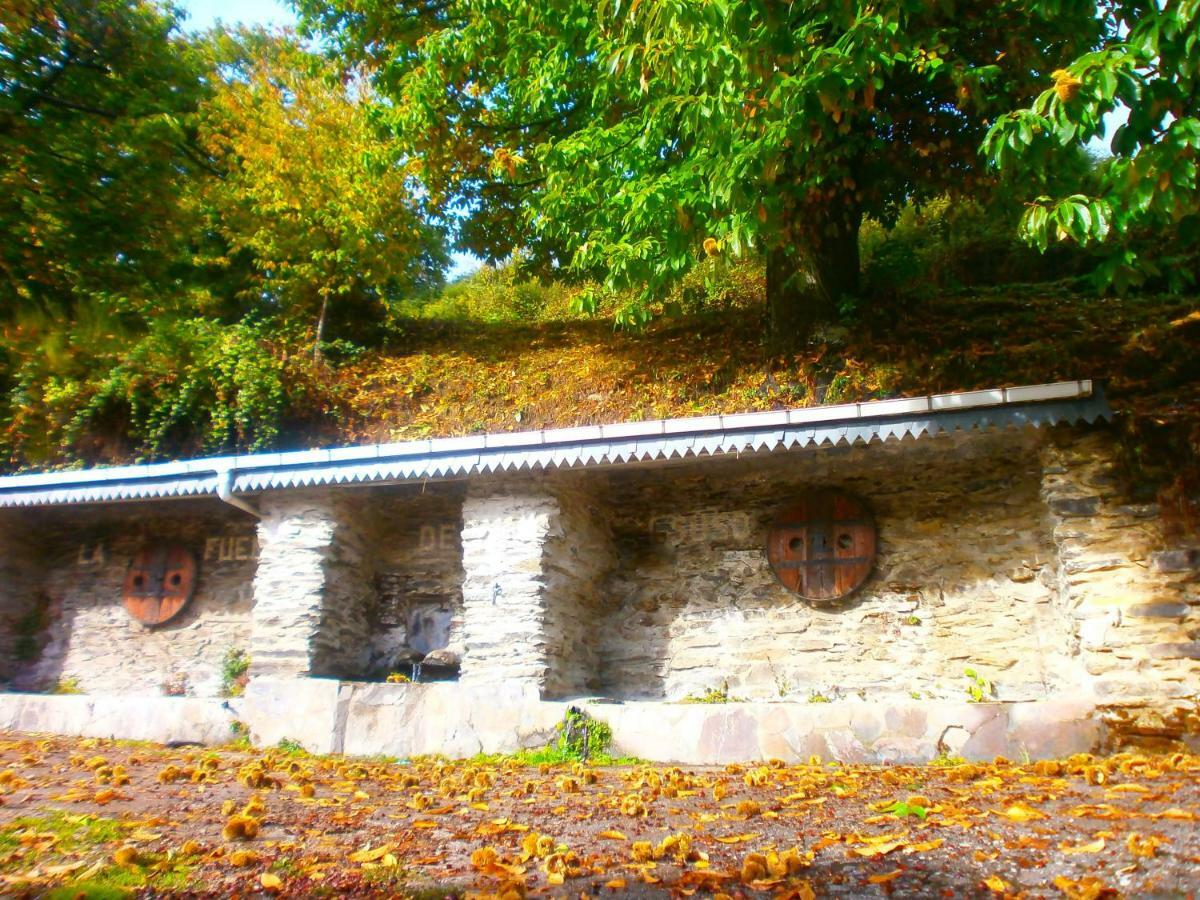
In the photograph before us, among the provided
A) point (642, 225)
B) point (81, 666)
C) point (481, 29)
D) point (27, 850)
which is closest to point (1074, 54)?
point (642, 225)

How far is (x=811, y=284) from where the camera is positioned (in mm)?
8695

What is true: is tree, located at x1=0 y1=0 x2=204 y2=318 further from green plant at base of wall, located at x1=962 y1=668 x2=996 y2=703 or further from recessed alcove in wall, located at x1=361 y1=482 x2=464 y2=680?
green plant at base of wall, located at x1=962 y1=668 x2=996 y2=703

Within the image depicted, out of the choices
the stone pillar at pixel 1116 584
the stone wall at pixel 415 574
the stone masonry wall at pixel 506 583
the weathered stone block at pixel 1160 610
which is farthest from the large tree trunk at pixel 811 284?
the weathered stone block at pixel 1160 610

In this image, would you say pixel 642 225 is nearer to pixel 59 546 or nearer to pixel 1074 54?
pixel 1074 54

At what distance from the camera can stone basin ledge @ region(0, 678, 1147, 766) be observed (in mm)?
5051

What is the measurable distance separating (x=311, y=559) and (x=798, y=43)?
5281mm

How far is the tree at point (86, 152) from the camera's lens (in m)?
3.33

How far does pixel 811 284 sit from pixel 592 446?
152 inches

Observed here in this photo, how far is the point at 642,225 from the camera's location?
22.1ft

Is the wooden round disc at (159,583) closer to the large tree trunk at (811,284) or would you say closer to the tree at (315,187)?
the tree at (315,187)

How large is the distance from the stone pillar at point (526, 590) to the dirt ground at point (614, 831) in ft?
3.97

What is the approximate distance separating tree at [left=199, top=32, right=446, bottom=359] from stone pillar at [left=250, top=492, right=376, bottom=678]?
395 centimetres

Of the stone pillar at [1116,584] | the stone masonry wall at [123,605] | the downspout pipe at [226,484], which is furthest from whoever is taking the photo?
the stone masonry wall at [123,605]

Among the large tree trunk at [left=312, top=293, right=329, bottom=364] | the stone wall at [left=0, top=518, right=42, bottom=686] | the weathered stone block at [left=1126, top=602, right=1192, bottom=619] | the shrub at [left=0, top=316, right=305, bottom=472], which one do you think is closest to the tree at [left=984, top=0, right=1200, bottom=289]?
the weathered stone block at [left=1126, top=602, right=1192, bottom=619]
